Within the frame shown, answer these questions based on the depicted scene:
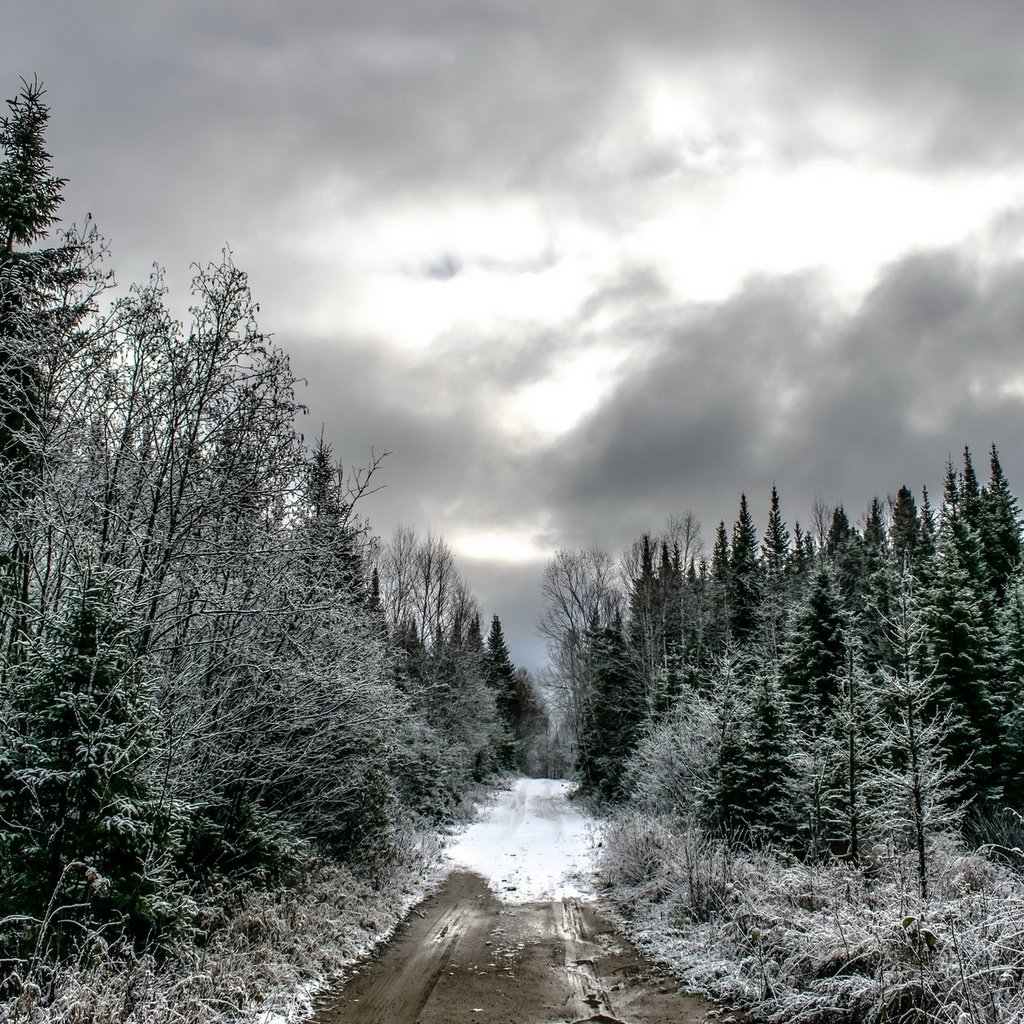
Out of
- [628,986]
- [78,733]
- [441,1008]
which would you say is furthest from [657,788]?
[78,733]

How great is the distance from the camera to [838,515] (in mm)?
75938

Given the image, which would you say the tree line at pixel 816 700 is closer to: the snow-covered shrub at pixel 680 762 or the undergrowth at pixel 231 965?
the snow-covered shrub at pixel 680 762

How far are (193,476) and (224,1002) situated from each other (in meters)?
5.78

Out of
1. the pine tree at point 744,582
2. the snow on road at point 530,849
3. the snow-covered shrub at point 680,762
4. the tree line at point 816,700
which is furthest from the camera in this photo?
the pine tree at point 744,582

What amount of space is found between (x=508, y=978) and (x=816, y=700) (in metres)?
15.1

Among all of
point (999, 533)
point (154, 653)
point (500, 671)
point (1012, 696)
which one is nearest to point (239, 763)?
point (154, 653)

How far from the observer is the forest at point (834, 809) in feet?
19.2

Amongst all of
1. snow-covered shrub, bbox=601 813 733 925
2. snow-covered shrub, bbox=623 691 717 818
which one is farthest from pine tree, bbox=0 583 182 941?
snow-covered shrub, bbox=623 691 717 818

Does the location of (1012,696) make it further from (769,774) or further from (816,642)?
(769,774)

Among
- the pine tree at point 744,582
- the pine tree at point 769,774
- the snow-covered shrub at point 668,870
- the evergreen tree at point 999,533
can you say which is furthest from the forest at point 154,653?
the evergreen tree at point 999,533

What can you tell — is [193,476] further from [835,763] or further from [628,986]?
[835,763]

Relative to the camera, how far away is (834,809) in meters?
12.4

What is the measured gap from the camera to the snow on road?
14266 millimetres

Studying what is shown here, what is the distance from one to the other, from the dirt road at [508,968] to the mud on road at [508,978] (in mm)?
13
